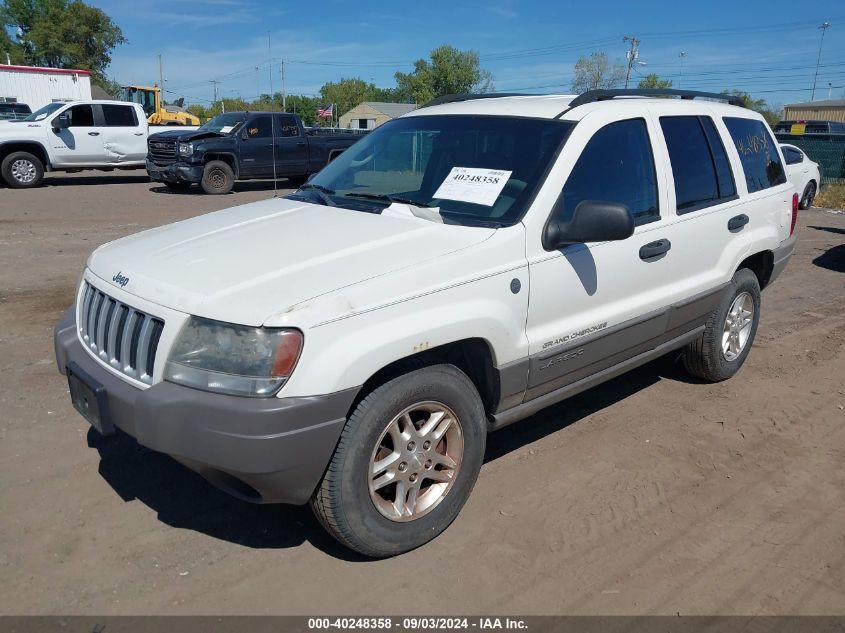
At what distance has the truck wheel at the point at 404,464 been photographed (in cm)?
276

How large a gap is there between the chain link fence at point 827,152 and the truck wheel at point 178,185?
53.0 ft

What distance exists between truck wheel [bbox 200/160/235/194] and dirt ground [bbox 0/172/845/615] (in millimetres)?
12210

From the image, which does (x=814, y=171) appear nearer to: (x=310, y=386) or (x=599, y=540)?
(x=599, y=540)

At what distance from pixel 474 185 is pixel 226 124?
15.2m

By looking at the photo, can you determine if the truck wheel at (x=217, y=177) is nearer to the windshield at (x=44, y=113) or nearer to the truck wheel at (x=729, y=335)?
the windshield at (x=44, y=113)

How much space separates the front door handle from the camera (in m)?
3.85

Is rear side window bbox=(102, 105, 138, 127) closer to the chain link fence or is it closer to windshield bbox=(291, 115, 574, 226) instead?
windshield bbox=(291, 115, 574, 226)

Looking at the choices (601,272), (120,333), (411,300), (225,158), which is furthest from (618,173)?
(225,158)

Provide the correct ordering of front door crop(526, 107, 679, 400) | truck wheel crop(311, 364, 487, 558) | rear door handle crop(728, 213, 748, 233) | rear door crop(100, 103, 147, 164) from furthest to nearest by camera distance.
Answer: rear door crop(100, 103, 147, 164) → rear door handle crop(728, 213, 748, 233) → front door crop(526, 107, 679, 400) → truck wheel crop(311, 364, 487, 558)

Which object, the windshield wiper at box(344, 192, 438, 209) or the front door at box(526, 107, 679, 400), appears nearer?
the front door at box(526, 107, 679, 400)

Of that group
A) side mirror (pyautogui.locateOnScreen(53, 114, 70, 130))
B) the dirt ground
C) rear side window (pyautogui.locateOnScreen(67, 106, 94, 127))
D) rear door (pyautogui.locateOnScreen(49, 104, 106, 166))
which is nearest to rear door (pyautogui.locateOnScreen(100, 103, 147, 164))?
rear door (pyautogui.locateOnScreen(49, 104, 106, 166))

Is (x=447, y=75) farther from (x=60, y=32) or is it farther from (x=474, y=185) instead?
(x=474, y=185)

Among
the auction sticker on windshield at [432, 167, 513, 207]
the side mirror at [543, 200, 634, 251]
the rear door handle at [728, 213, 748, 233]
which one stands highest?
the auction sticker on windshield at [432, 167, 513, 207]

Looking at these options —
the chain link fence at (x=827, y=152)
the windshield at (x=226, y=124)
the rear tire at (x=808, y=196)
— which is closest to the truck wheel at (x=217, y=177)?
the windshield at (x=226, y=124)
